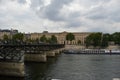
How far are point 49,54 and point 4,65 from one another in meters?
82.2

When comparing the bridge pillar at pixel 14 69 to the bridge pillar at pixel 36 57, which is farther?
the bridge pillar at pixel 36 57

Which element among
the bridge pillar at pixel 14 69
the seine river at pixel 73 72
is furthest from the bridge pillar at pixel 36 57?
the bridge pillar at pixel 14 69

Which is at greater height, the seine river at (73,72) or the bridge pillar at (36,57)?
the bridge pillar at (36,57)

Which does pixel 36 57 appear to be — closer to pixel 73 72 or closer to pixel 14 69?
pixel 73 72

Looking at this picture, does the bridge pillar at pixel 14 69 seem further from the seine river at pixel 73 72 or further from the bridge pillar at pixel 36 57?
the bridge pillar at pixel 36 57

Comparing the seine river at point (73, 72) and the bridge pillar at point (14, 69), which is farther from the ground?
the bridge pillar at point (14, 69)

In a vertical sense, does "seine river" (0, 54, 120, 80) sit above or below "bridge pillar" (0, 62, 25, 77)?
below

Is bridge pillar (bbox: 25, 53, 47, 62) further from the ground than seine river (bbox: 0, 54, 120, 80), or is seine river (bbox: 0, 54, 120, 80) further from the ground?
bridge pillar (bbox: 25, 53, 47, 62)

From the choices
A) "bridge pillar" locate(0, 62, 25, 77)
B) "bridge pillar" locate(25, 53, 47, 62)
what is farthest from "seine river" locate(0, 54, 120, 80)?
"bridge pillar" locate(25, 53, 47, 62)

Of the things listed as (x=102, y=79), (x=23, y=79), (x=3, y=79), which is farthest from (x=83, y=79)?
(x=3, y=79)

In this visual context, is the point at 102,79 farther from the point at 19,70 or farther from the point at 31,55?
the point at 31,55

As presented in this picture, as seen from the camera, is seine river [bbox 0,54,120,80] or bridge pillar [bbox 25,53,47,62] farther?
bridge pillar [bbox 25,53,47,62]

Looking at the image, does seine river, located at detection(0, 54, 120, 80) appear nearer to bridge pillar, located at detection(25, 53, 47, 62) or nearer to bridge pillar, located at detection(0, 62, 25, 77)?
bridge pillar, located at detection(0, 62, 25, 77)

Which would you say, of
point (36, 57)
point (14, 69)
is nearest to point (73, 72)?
point (14, 69)
